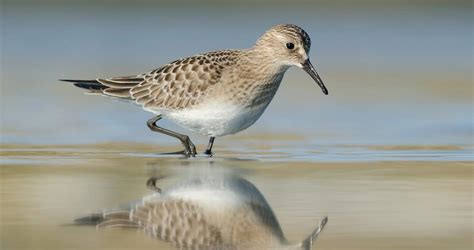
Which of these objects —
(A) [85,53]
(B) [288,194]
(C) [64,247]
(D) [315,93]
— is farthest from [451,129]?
(A) [85,53]

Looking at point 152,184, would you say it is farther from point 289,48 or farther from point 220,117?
point 289,48

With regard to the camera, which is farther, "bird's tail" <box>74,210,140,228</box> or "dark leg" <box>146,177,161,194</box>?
"dark leg" <box>146,177,161,194</box>

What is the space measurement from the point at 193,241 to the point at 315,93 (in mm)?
8633

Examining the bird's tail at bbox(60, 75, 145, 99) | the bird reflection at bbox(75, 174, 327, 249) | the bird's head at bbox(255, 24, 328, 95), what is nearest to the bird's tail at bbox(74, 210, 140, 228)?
the bird reflection at bbox(75, 174, 327, 249)

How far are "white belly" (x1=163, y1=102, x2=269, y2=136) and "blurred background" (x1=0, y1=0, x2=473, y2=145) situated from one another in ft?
4.65

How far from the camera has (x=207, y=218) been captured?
22.0ft

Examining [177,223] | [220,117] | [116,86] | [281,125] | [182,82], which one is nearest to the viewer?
[177,223]

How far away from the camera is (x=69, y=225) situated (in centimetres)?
662

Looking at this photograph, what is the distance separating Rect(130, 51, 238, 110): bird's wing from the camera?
966 centimetres

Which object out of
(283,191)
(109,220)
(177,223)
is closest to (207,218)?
(177,223)

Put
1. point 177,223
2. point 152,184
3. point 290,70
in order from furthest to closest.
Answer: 1. point 290,70
2. point 152,184
3. point 177,223

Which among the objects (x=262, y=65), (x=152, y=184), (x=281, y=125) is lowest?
(x=281, y=125)

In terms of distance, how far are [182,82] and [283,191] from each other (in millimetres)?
2511

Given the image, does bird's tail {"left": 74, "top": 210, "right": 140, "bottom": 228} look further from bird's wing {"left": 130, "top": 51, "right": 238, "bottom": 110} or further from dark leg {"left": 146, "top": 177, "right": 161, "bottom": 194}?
bird's wing {"left": 130, "top": 51, "right": 238, "bottom": 110}
